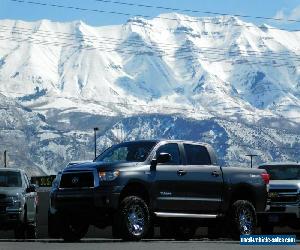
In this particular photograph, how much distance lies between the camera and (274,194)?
86.9 ft

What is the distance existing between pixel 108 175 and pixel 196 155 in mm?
2645

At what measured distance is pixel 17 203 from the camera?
2453 cm

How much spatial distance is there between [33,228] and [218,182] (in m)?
5.54

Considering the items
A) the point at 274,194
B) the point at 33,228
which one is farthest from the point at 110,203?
the point at 274,194

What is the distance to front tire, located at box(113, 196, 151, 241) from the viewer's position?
1997cm

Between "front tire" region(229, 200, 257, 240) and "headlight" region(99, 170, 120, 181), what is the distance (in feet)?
11.2

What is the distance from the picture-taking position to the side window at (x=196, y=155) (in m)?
21.8

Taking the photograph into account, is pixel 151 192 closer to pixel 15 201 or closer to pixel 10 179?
pixel 15 201

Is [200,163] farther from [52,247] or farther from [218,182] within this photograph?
[52,247]

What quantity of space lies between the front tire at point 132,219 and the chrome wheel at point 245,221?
2.76 metres

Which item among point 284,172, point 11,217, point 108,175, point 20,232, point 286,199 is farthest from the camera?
point 284,172

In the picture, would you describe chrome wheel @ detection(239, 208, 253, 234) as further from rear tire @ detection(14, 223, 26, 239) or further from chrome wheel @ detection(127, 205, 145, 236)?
rear tire @ detection(14, 223, 26, 239)

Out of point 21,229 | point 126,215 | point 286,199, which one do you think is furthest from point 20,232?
point 286,199

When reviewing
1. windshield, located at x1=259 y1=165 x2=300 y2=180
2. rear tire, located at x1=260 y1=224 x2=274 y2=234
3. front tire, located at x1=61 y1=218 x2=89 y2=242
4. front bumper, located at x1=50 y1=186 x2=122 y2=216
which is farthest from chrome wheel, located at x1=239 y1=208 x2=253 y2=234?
windshield, located at x1=259 y1=165 x2=300 y2=180
